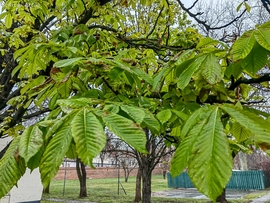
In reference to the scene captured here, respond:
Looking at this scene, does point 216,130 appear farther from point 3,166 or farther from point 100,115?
point 3,166

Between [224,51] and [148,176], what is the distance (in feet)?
20.7

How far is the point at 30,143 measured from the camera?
28.6 inches

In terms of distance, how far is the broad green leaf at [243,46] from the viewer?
0.86 m

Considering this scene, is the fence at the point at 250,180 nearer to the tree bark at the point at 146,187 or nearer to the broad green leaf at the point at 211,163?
the tree bark at the point at 146,187

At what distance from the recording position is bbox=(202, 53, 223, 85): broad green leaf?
91 centimetres

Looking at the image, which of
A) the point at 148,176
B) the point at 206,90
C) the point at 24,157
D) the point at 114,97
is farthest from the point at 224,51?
the point at 148,176

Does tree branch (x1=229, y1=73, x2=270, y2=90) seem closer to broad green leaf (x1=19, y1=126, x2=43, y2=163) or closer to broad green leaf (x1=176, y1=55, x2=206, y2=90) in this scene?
broad green leaf (x1=176, y1=55, x2=206, y2=90)

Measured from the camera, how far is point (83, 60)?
1161mm

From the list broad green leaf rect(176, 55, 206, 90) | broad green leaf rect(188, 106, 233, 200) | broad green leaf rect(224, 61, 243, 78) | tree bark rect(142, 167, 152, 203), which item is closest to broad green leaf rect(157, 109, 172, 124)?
broad green leaf rect(176, 55, 206, 90)

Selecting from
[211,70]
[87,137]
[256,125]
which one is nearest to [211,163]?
[256,125]

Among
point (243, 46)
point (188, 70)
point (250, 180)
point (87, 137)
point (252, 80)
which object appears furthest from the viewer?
point (250, 180)

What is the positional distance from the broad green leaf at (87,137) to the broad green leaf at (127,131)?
0.12 ft

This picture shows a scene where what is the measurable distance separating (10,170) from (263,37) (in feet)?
2.82

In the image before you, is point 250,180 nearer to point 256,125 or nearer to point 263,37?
point 263,37
